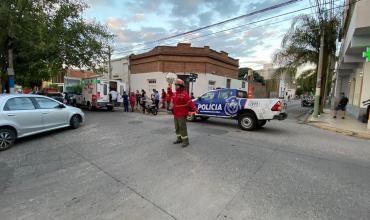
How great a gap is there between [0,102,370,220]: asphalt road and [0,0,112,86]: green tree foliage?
6.12m

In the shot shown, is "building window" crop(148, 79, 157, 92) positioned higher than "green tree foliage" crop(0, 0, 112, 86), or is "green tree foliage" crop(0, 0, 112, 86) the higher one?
"green tree foliage" crop(0, 0, 112, 86)

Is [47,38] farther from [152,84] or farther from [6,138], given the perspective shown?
[152,84]

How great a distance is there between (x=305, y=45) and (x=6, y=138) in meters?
19.7

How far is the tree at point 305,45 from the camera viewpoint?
15.7m

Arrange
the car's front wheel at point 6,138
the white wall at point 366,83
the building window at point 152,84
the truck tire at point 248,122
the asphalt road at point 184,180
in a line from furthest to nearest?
the building window at point 152,84, the white wall at point 366,83, the truck tire at point 248,122, the car's front wheel at point 6,138, the asphalt road at point 184,180

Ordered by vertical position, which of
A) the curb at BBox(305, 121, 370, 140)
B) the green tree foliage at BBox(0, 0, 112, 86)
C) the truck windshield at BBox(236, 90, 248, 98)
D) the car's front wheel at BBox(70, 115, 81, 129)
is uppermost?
the green tree foliage at BBox(0, 0, 112, 86)

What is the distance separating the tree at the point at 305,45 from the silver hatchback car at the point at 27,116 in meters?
17.2

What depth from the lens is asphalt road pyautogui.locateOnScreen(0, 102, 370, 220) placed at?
9.89ft

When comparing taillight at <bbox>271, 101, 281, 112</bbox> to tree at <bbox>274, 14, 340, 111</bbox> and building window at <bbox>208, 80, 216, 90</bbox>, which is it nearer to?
tree at <bbox>274, 14, 340, 111</bbox>

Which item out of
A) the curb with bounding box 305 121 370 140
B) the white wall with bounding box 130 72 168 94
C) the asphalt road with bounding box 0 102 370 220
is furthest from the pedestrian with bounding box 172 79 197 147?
the white wall with bounding box 130 72 168 94

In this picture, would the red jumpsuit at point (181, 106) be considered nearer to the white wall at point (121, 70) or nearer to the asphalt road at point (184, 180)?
the asphalt road at point (184, 180)

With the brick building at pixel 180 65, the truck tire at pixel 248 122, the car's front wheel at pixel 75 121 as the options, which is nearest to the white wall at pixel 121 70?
the brick building at pixel 180 65

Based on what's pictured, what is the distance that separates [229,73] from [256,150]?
21532 mm

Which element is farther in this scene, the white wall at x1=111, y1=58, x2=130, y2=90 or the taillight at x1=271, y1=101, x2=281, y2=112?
the white wall at x1=111, y1=58, x2=130, y2=90
